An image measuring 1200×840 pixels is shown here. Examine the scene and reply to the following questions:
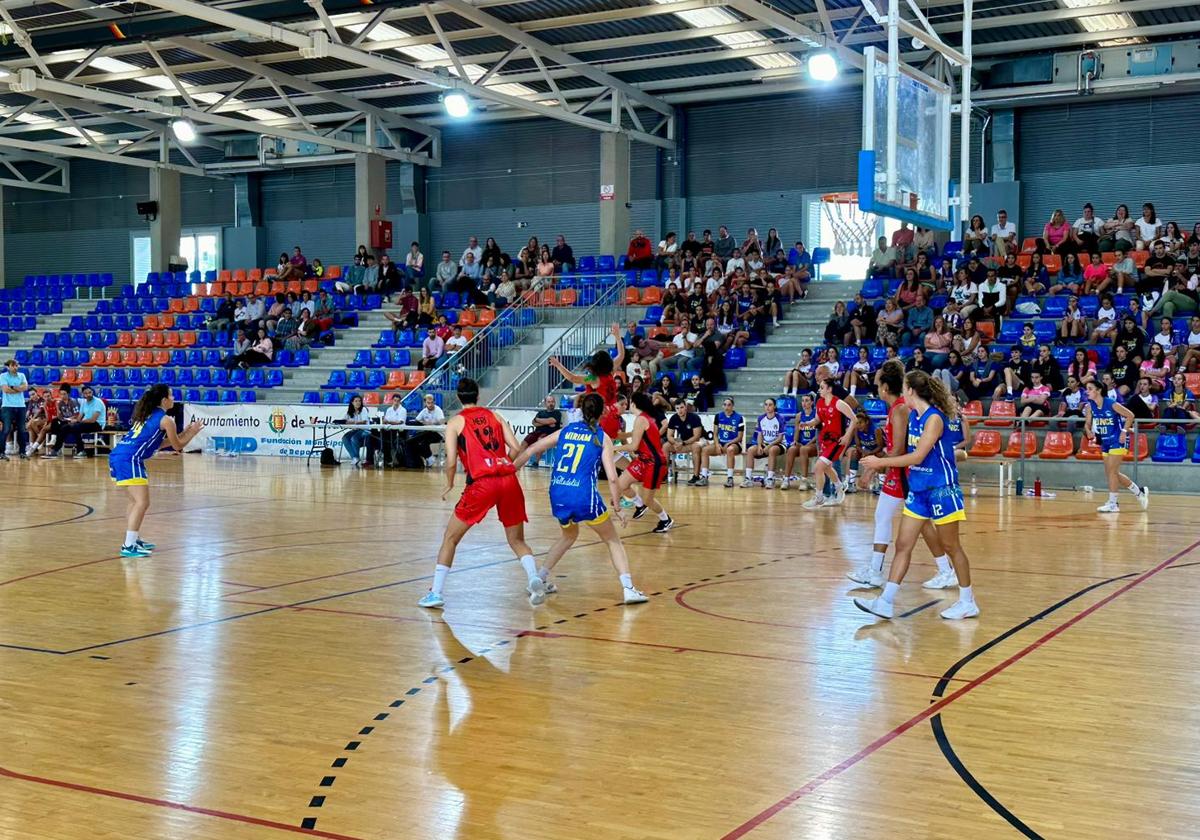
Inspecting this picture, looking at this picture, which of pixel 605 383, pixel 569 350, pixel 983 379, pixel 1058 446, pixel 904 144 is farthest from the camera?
pixel 569 350

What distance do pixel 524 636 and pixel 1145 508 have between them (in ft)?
37.4

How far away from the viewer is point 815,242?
30609 millimetres

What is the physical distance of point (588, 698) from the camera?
22.1 ft

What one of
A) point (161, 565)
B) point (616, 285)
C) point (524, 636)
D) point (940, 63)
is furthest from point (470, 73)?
point (524, 636)

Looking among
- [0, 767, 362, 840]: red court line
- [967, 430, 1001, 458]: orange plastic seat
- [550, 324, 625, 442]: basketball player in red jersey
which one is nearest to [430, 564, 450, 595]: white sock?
[550, 324, 625, 442]: basketball player in red jersey

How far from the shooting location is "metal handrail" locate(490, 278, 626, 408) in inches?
1024

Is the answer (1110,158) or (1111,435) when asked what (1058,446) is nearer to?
(1111,435)

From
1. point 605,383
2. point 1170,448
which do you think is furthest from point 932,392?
point 1170,448

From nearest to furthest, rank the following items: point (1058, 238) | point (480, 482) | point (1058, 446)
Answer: point (480, 482) → point (1058, 446) → point (1058, 238)

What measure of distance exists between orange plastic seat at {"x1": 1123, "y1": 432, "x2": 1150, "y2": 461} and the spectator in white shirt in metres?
6.16

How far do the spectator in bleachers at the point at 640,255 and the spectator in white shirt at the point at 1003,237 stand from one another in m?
7.53

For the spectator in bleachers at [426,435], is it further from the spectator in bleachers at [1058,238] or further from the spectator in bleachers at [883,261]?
the spectator in bleachers at [1058,238]

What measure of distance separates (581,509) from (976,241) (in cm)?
1777

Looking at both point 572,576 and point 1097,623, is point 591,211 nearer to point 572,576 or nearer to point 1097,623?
point 572,576
